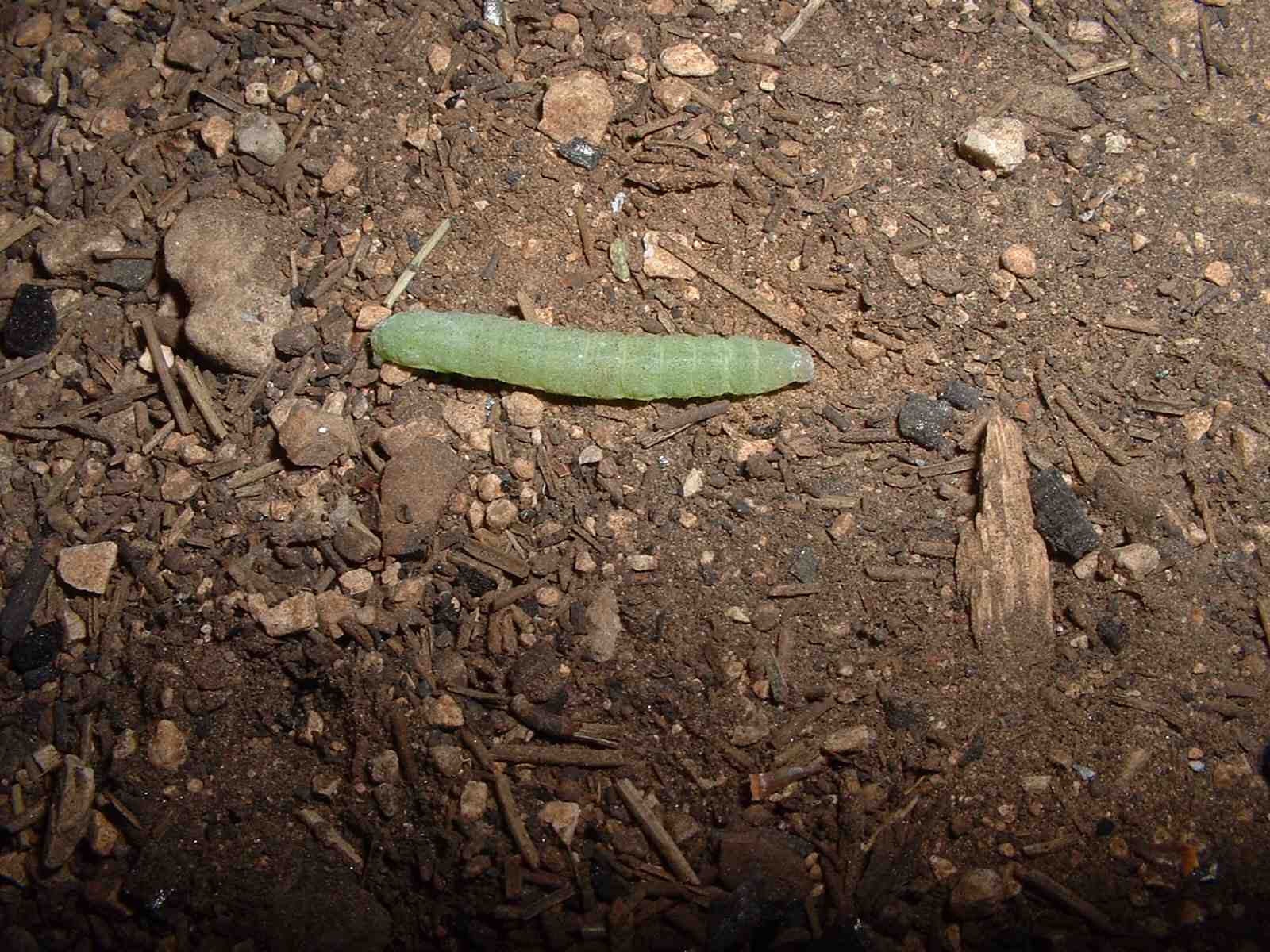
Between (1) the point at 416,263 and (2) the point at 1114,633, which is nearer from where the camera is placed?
(2) the point at 1114,633

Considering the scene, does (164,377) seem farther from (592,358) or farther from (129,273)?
(592,358)

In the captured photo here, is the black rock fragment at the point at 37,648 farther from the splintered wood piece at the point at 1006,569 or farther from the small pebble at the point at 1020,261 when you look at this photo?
the small pebble at the point at 1020,261

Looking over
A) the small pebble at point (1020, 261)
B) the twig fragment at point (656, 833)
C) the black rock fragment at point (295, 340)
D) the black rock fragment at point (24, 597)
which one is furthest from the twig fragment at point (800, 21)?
the black rock fragment at point (24, 597)

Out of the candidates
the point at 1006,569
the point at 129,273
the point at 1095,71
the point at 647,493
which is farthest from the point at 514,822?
the point at 1095,71

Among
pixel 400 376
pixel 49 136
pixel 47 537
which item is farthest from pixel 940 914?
pixel 49 136

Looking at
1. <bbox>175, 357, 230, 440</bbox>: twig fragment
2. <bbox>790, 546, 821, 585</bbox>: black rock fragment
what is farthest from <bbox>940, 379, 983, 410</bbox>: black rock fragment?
<bbox>175, 357, 230, 440</bbox>: twig fragment

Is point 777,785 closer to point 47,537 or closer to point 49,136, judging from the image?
point 47,537
